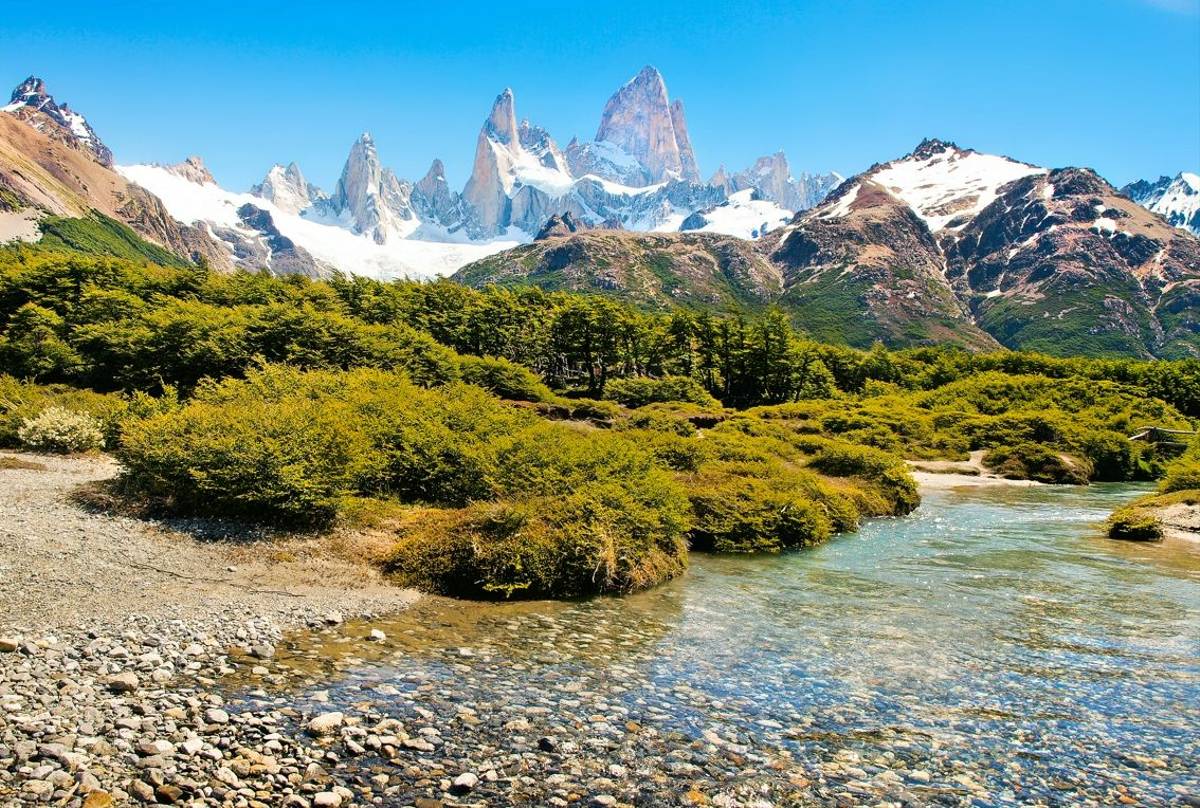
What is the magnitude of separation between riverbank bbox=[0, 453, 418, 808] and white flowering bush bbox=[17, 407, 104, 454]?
10.7m

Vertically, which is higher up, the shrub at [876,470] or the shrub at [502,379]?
the shrub at [502,379]

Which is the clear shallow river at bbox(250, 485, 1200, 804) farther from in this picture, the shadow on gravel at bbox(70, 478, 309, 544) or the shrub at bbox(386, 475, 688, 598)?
the shadow on gravel at bbox(70, 478, 309, 544)

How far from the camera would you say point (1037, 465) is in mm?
56938

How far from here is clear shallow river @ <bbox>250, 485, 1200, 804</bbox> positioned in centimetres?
927

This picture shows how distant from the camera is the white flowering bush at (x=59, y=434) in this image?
3172 cm

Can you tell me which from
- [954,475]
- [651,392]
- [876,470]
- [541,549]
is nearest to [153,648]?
[541,549]

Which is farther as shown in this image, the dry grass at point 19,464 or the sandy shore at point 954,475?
the sandy shore at point 954,475

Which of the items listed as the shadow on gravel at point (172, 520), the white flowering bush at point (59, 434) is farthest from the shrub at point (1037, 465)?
the white flowering bush at point (59, 434)

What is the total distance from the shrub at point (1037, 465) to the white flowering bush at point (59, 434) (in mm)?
60971

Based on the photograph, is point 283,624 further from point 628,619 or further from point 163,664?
point 628,619

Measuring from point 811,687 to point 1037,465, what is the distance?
54812 millimetres

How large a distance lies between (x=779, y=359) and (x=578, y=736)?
8685 cm

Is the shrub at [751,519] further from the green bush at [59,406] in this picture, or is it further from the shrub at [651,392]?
the shrub at [651,392]

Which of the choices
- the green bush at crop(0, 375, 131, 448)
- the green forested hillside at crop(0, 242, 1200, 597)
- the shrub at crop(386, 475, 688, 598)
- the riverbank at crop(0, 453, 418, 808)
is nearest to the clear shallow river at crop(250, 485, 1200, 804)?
the shrub at crop(386, 475, 688, 598)
